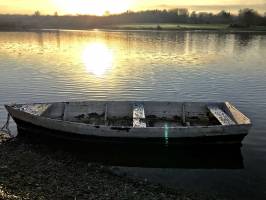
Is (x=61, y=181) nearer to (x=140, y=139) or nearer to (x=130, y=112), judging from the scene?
(x=140, y=139)

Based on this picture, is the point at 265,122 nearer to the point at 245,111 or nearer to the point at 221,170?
the point at 245,111

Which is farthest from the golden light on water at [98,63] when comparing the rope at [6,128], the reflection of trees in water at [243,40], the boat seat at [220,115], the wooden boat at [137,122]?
the reflection of trees in water at [243,40]

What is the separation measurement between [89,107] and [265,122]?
34.7 feet

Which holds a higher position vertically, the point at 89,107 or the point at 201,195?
the point at 89,107

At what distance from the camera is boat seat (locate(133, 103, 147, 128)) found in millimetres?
19572

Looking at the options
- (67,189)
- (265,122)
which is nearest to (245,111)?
(265,122)

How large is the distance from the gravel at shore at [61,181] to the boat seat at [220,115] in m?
6.13

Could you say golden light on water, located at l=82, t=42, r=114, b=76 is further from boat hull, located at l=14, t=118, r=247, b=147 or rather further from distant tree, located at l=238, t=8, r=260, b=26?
distant tree, located at l=238, t=8, r=260, b=26

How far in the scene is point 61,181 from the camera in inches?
582

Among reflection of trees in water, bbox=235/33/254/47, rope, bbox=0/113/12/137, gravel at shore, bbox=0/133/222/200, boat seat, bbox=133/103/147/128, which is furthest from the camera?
reflection of trees in water, bbox=235/33/254/47

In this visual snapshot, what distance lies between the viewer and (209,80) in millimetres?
37062

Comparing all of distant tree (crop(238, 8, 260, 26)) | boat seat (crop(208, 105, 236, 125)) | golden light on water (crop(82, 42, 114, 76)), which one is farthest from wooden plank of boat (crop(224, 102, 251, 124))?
distant tree (crop(238, 8, 260, 26))

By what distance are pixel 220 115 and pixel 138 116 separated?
4.35 metres

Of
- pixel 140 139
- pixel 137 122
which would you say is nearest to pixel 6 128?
pixel 137 122
